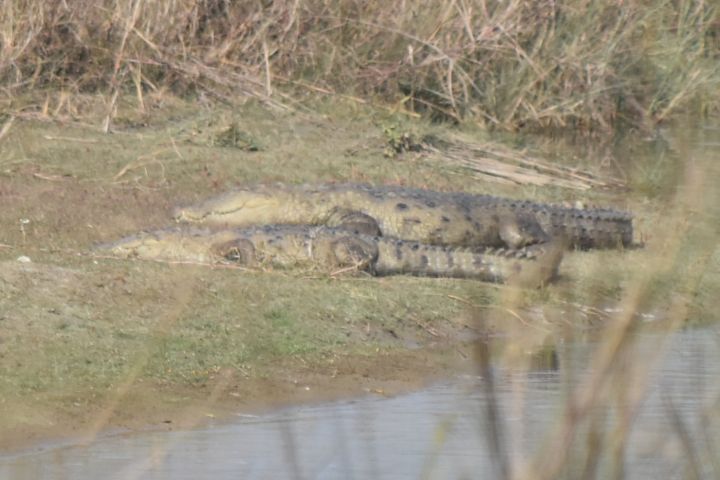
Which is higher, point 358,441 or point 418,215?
point 358,441

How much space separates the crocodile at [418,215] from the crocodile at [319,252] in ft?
2.96

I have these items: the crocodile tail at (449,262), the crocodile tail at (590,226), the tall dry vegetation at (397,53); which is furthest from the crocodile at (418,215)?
the tall dry vegetation at (397,53)

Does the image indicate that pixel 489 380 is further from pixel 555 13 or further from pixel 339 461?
pixel 555 13

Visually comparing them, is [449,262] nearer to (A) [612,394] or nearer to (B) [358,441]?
(B) [358,441]

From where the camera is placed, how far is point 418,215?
9469 millimetres

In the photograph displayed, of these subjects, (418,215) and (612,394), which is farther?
(418,215)

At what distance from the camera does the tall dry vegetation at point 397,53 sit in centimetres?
1104

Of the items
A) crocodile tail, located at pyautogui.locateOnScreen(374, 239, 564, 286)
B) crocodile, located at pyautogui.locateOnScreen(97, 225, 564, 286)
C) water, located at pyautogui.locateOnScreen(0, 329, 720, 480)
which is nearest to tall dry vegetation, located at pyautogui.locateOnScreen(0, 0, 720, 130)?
crocodile, located at pyautogui.locateOnScreen(97, 225, 564, 286)

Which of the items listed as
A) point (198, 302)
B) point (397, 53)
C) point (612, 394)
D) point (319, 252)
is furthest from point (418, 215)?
point (612, 394)

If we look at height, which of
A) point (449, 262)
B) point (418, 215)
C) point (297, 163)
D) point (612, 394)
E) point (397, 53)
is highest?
point (612, 394)

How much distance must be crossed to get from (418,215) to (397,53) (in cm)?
346

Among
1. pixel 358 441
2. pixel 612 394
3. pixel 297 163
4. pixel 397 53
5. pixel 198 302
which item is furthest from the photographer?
pixel 397 53

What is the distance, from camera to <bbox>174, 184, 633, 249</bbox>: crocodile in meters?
9.43

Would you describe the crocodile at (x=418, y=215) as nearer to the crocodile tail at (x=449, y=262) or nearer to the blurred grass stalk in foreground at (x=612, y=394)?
the crocodile tail at (x=449, y=262)
